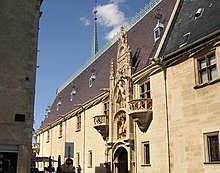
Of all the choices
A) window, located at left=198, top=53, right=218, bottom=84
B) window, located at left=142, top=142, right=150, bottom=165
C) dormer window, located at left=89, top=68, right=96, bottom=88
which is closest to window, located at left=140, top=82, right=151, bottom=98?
window, located at left=142, top=142, right=150, bottom=165

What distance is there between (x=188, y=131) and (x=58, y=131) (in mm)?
25553

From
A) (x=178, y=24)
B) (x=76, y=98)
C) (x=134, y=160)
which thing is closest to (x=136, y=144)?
(x=134, y=160)

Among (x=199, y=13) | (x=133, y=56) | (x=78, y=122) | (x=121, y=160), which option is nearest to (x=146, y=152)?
(x=121, y=160)

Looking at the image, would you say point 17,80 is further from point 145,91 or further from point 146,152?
point 146,152

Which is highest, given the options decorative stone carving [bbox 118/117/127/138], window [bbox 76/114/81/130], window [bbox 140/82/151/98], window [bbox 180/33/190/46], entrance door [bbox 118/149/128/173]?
window [bbox 180/33/190/46]

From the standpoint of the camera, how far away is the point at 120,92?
25.3m

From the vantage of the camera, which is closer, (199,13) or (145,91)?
(199,13)

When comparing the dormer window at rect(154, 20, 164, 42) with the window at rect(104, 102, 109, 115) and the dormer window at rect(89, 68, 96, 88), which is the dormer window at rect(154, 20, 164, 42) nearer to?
the window at rect(104, 102, 109, 115)

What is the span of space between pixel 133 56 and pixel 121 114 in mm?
4542

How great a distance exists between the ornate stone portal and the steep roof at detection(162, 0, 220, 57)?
4.36 meters

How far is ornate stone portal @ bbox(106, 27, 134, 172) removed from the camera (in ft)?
76.5

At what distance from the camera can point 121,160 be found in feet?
82.3

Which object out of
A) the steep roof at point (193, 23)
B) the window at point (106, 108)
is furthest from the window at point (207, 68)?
the window at point (106, 108)

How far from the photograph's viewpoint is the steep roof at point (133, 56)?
24141 millimetres
